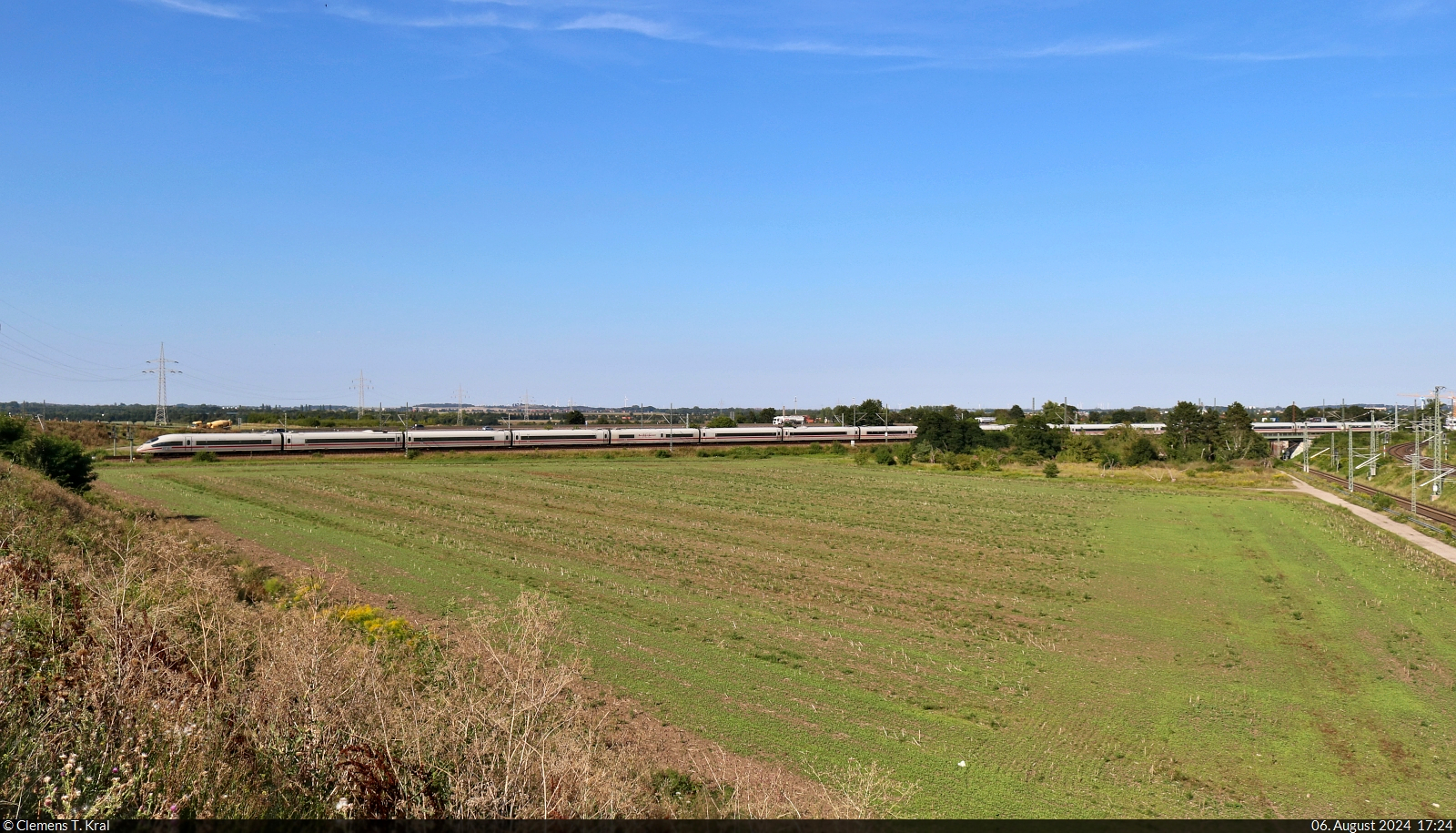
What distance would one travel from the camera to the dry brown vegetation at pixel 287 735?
20.1 ft

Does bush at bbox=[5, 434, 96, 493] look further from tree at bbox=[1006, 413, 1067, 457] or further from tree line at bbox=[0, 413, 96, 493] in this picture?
tree at bbox=[1006, 413, 1067, 457]

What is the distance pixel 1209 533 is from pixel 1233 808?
28.1m

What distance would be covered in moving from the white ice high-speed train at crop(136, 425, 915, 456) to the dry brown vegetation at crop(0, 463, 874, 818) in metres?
58.9

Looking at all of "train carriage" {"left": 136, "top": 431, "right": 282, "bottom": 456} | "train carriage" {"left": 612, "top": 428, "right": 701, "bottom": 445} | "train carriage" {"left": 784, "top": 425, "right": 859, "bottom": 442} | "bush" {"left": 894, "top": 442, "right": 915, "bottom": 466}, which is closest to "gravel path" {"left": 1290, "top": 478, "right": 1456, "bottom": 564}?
"bush" {"left": 894, "top": 442, "right": 915, "bottom": 466}

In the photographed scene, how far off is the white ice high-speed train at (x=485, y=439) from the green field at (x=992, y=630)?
2390 cm

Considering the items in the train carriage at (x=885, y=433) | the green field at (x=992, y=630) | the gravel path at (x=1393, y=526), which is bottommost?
the gravel path at (x=1393, y=526)

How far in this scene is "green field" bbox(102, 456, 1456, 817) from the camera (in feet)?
34.9

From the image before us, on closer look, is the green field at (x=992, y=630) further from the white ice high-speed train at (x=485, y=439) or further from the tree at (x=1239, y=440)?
the tree at (x=1239, y=440)

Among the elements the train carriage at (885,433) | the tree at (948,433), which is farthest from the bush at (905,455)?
the train carriage at (885,433)

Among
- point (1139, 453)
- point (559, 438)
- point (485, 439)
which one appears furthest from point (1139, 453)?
point (485, 439)

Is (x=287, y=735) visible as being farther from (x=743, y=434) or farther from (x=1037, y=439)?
(x=743, y=434)

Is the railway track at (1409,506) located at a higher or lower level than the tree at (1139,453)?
lower

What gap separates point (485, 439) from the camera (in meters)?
72.6

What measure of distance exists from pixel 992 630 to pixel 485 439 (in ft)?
204
